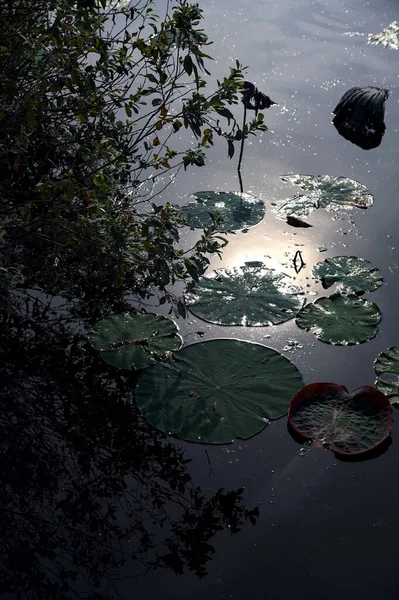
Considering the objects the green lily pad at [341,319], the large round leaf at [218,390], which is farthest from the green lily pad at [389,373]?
the large round leaf at [218,390]

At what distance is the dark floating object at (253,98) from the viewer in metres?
5.25

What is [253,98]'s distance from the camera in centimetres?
543

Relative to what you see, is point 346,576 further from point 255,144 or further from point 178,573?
point 255,144

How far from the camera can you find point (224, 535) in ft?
8.97

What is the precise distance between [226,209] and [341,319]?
1.18 metres

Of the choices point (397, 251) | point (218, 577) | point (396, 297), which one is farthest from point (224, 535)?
point (397, 251)

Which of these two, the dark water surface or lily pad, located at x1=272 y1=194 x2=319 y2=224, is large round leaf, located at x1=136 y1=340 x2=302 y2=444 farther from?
lily pad, located at x1=272 y1=194 x2=319 y2=224

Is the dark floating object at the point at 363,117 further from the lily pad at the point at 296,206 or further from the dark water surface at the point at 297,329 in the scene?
the lily pad at the point at 296,206

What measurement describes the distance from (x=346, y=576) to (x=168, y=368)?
3.92 ft

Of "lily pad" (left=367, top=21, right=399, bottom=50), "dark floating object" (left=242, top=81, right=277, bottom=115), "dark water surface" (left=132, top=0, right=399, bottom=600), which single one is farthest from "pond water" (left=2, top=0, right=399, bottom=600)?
"lily pad" (left=367, top=21, right=399, bottom=50)

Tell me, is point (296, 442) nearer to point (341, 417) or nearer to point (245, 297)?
point (341, 417)

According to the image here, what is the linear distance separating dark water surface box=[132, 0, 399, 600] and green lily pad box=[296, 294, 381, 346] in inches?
2.2

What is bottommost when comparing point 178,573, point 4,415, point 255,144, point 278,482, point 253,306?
point 178,573

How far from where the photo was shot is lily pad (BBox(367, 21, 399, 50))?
718 cm
